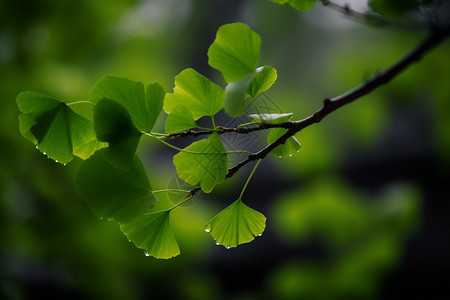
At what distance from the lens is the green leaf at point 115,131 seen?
294 mm

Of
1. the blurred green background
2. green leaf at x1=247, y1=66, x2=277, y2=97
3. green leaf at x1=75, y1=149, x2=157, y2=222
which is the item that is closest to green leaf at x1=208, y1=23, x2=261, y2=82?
green leaf at x1=247, y1=66, x2=277, y2=97

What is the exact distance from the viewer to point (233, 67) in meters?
0.31

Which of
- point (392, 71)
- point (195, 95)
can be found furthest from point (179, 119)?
point (392, 71)

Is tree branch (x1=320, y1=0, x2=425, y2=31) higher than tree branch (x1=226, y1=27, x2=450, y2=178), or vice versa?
tree branch (x1=320, y1=0, x2=425, y2=31)

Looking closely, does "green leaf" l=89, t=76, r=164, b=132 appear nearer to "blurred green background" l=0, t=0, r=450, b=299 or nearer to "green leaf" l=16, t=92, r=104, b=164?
"green leaf" l=16, t=92, r=104, b=164

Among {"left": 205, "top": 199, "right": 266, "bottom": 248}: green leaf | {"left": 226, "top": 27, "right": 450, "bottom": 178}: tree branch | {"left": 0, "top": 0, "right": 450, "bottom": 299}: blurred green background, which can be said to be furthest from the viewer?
{"left": 0, "top": 0, "right": 450, "bottom": 299}: blurred green background

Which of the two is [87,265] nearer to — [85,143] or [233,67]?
[85,143]

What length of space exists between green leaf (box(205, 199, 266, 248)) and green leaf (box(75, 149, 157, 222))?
0.07 metres

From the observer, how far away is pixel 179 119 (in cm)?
33

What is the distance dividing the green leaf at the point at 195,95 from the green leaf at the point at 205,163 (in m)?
0.04

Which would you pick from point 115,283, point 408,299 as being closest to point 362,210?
point 408,299

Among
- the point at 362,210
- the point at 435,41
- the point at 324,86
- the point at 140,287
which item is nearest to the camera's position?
the point at 435,41

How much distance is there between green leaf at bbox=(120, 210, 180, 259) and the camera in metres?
0.33

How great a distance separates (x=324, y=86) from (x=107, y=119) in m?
2.05
